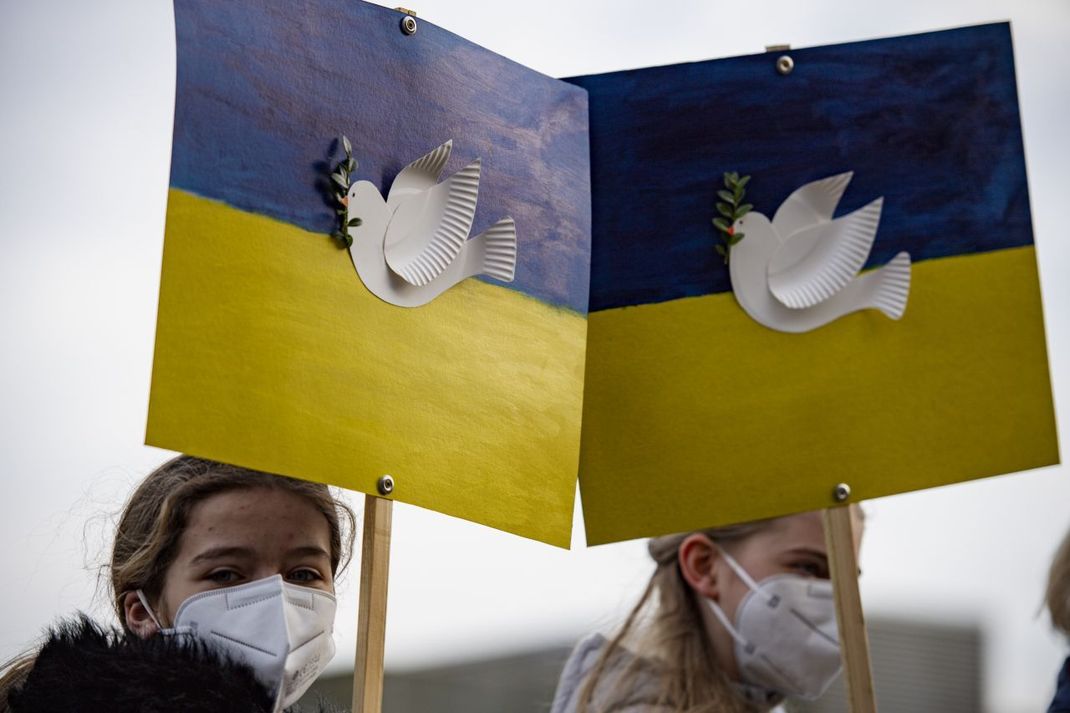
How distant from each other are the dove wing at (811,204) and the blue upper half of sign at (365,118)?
1.24 ft

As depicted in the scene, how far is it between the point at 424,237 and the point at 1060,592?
164cm

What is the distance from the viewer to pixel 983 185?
2.85 m

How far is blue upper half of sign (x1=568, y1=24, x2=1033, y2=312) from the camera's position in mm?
2760

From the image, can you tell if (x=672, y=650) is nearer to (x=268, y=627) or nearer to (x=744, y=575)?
(x=744, y=575)

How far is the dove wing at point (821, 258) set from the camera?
108 inches

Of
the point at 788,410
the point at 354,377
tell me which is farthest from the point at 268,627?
the point at 788,410

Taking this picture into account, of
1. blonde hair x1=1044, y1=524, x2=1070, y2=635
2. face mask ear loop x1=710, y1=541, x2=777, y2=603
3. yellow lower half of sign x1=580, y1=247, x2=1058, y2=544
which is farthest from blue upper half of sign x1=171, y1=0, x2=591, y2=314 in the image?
blonde hair x1=1044, y1=524, x2=1070, y2=635

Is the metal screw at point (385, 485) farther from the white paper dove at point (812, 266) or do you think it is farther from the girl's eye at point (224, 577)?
the white paper dove at point (812, 266)

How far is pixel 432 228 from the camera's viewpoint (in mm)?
2438

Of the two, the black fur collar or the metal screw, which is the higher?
the metal screw

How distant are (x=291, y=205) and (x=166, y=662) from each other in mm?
718

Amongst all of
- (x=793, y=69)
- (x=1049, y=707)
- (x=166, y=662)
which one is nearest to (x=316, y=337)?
(x=166, y=662)

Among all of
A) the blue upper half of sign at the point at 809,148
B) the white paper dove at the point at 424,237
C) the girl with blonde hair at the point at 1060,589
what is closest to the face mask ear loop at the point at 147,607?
the white paper dove at the point at 424,237

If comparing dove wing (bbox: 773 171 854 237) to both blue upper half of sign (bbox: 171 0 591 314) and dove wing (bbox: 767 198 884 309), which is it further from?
blue upper half of sign (bbox: 171 0 591 314)
